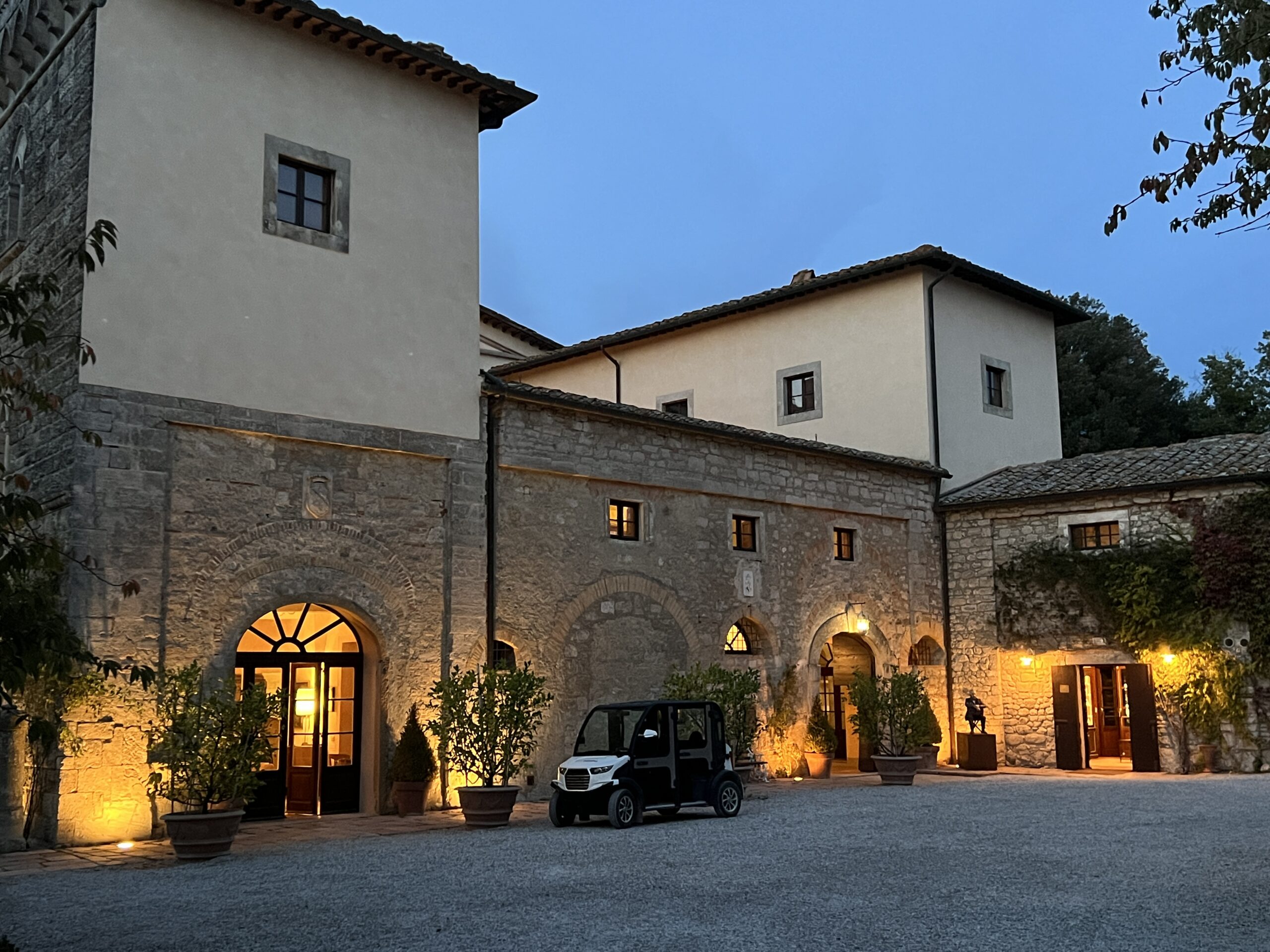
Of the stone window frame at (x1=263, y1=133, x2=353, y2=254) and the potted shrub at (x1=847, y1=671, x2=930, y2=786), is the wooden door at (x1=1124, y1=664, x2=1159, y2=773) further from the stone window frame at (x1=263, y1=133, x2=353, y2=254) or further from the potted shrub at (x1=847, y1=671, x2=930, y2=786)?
the stone window frame at (x1=263, y1=133, x2=353, y2=254)

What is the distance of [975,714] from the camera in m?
19.0

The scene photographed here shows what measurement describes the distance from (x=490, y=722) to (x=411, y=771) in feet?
A: 4.05

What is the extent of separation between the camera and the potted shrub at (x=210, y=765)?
1029 cm

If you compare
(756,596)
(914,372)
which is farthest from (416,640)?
(914,372)

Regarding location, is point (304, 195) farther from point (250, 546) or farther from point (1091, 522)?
point (1091, 522)

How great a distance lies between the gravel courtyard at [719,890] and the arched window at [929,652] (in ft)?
24.8

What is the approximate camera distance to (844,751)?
2052 centimetres

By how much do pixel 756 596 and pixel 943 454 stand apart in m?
5.17

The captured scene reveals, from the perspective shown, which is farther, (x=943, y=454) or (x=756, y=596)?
(x=943, y=454)

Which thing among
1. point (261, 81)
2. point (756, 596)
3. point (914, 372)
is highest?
point (261, 81)

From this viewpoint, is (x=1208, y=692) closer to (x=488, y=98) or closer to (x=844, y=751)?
(x=844, y=751)

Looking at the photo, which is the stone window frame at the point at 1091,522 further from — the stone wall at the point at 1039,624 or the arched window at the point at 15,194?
the arched window at the point at 15,194

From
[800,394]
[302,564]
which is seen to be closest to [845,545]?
[800,394]

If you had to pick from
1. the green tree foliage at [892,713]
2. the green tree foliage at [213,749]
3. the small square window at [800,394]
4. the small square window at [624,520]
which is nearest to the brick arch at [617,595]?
the small square window at [624,520]
